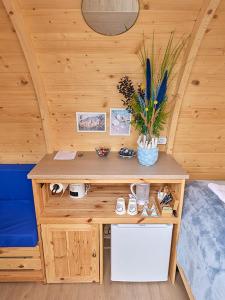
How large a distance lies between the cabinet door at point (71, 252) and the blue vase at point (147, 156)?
62cm

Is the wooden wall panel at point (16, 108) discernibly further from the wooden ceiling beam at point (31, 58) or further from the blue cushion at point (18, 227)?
the blue cushion at point (18, 227)

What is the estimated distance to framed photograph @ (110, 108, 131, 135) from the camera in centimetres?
197

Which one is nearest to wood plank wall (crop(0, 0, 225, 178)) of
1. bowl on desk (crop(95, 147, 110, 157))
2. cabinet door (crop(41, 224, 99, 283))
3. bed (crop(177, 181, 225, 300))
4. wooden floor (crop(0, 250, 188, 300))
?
bowl on desk (crop(95, 147, 110, 157))

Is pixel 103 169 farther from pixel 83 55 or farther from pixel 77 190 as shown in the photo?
pixel 83 55

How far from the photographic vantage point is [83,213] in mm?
1746

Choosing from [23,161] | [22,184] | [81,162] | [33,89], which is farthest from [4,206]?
[33,89]

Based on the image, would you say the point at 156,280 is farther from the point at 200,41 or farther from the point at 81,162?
the point at 200,41

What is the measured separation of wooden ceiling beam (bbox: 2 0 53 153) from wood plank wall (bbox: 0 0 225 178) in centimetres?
5

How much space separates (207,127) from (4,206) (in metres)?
1.95

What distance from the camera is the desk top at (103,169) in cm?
162

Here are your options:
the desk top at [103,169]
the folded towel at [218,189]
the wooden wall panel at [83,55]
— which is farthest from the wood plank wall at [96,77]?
the folded towel at [218,189]

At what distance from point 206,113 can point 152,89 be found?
623 millimetres

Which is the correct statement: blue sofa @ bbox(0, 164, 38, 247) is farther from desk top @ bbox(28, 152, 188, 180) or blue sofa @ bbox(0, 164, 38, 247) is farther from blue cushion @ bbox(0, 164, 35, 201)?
desk top @ bbox(28, 152, 188, 180)

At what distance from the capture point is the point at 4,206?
2.02 metres
